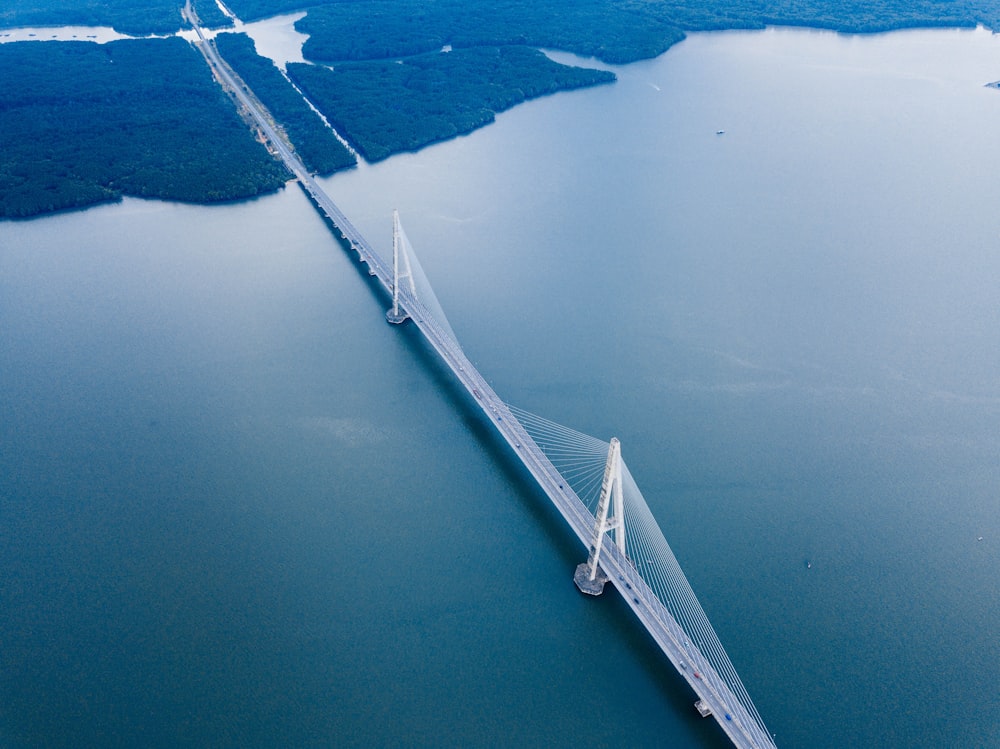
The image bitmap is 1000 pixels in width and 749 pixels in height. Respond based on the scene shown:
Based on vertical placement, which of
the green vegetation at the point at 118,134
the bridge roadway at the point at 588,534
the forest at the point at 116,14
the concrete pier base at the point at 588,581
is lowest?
the concrete pier base at the point at 588,581

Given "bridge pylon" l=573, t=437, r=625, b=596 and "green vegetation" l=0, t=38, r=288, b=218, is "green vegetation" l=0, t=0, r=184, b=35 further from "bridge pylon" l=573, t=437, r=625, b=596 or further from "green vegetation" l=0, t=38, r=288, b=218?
"bridge pylon" l=573, t=437, r=625, b=596

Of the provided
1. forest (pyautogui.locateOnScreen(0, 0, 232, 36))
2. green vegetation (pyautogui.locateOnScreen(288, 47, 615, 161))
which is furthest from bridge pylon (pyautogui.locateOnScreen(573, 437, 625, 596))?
forest (pyautogui.locateOnScreen(0, 0, 232, 36))

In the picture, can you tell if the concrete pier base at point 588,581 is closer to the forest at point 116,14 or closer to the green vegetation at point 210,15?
the forest at point 116,14

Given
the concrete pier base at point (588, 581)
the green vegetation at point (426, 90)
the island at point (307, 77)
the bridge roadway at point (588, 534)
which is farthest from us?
the green vegetation at point (426, 90)

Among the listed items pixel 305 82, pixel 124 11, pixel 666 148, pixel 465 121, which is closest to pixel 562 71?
pixel 465 121

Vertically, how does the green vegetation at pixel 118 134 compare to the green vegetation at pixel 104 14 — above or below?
below

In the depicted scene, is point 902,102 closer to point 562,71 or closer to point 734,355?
point 562,71

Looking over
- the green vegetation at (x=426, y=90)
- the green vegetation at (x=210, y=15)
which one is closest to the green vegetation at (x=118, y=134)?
the green vegetation at (x=426, y=90)
